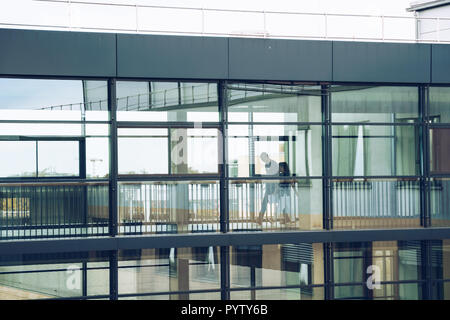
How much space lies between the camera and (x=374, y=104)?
1709 centimetres

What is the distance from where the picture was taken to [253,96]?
53.7 ft

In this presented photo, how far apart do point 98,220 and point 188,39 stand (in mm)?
4063

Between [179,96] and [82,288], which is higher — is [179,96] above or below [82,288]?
above

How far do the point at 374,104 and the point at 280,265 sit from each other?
13.2 feet

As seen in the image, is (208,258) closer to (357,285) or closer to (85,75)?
(357,285)

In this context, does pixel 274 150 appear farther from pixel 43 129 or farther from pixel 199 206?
pixel 43 129

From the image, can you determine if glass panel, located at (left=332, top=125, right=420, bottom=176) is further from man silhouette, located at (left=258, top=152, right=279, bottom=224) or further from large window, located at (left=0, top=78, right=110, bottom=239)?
large window, located at (left=0, top=78, right=110, bottom=239)

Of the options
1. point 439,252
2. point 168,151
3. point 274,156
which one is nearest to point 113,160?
point 168,151

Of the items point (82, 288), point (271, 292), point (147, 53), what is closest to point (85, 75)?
point (147, 53)

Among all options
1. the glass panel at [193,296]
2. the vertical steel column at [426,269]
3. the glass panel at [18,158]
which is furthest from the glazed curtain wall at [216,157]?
the glass panel at [193,296]

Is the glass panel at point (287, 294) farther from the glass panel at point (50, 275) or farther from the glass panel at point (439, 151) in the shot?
the glass panel at point (439, 151)

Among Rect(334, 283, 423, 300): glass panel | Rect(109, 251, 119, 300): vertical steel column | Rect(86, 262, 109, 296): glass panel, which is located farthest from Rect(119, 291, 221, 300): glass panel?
Rect(334, 283, 423, 300): glass panel

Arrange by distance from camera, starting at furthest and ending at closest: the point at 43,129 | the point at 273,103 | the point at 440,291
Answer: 1. the point at 440,291
2. the point at 273,103
3. the point at 43,129

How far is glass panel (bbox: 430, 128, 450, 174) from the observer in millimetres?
17359
